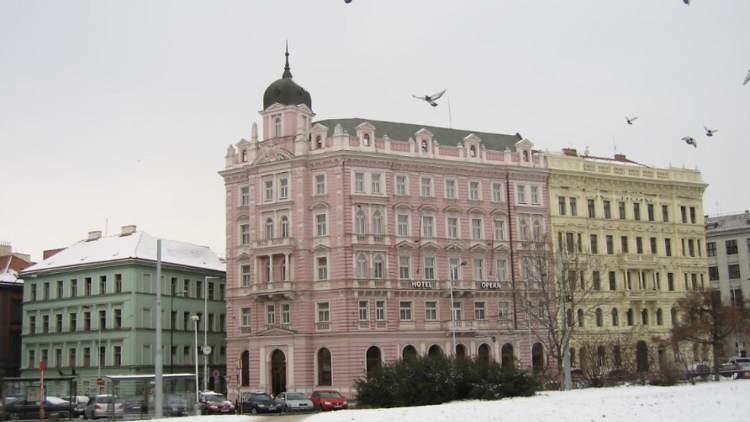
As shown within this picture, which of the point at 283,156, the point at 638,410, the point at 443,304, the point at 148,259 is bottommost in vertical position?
the point at 638,410

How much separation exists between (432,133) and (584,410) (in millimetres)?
49094

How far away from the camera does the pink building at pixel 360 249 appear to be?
245ft

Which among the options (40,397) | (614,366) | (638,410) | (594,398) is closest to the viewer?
(638,410)

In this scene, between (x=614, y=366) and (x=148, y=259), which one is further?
(x=148, y=259)

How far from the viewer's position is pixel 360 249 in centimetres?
7531

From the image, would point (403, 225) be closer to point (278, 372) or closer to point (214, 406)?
point (278, 372)

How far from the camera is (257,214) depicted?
3088 inches

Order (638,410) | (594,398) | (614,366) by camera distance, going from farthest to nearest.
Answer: (614,366)
(594,398)
(638,410)

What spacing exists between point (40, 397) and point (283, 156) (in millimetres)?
34190

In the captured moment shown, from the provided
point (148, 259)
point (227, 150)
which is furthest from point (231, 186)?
point (148, 259)

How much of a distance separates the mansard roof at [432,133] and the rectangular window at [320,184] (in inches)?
212

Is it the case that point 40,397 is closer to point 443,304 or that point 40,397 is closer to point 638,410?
point 638,410

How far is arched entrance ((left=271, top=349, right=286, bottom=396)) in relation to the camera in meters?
75.1

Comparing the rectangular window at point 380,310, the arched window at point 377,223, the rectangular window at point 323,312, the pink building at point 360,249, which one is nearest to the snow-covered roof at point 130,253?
the pink building at point 360,249
